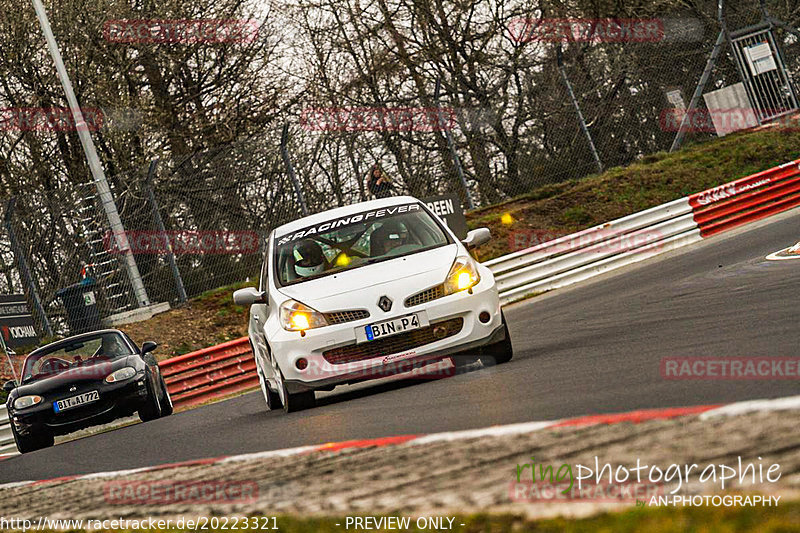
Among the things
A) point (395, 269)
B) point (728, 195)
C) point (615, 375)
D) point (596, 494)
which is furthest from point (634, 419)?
point (728, 195)

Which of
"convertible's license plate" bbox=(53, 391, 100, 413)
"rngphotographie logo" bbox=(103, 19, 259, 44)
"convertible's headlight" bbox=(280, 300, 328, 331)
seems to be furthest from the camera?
"rngphotographie logo" bbox=(103, 19, 259, 44)

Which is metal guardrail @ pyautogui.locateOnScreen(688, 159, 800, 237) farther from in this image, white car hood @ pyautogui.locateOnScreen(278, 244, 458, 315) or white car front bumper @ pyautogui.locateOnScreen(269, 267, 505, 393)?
white car front bumper @ pyautogui.locateOnScreen(269, 267, 505, 393)

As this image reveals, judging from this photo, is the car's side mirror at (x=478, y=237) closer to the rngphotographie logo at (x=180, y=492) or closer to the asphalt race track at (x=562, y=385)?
the asphalt race track at (x=562, y=385)

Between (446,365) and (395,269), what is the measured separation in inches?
54.4

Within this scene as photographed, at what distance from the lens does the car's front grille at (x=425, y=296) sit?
29.8ft

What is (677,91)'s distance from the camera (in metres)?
23.6

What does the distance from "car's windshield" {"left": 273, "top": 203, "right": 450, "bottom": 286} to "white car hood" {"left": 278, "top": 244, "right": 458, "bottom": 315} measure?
0.21 meters

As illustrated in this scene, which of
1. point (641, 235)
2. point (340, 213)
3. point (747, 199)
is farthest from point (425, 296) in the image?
point (747, 199)

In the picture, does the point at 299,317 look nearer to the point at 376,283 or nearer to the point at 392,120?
the point at 376,283

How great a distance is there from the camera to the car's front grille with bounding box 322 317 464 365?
9055 millimetres

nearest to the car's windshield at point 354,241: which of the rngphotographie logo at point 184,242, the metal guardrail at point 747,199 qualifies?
the metal guardrail at point 747,199

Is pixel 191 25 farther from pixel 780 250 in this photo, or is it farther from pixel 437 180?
pixel 780 250

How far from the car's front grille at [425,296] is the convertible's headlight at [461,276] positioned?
51 mm

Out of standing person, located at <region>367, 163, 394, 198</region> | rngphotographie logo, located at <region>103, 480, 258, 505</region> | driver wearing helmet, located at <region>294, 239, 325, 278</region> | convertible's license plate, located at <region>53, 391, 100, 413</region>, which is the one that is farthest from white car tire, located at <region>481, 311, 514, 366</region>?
standing person, located at <region>367, 163, 394, 198</region>
